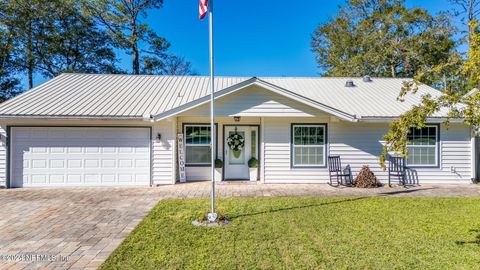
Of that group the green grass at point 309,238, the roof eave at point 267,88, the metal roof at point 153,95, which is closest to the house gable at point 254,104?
the roof eave at point 267,88

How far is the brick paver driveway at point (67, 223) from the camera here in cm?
414

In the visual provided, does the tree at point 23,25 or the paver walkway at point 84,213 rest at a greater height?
the tree at point 23,25

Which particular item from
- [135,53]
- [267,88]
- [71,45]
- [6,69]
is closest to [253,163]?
[267,88]

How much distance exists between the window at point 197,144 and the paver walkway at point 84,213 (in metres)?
1.15

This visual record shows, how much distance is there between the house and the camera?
936 cm

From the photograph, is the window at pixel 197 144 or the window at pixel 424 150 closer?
the window at pixel 424 150

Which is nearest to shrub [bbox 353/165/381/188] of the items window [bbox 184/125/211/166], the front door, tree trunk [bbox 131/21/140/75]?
the front door

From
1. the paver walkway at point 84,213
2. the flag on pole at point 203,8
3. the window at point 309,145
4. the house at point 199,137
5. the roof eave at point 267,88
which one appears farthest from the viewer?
the window at point 309,145

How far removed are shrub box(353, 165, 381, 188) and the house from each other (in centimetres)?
40

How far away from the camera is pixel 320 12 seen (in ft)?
79.3

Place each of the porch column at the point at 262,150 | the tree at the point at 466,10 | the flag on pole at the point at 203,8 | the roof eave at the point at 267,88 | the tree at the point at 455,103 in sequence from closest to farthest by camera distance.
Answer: the tree at the point at 455,103 → the flag on pole at the point at 203,8 → the roof eave at the point at 267,88 → the porch column at the point at 262,150 → the tree at the point at 466,10

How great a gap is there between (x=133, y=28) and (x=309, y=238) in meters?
22.4

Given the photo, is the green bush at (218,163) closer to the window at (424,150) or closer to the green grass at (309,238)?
the green grass at (309,238)

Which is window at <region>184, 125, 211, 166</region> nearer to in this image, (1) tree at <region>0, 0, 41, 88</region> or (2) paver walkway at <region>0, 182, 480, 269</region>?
(2) paver walkway at <region>0, 182, 480, 269</region>
